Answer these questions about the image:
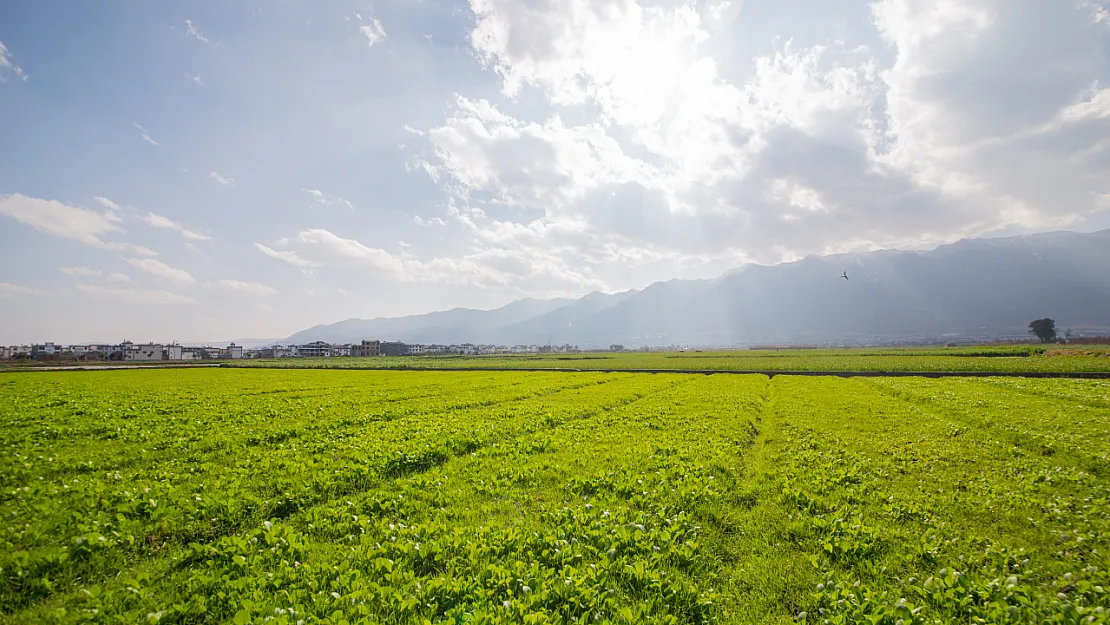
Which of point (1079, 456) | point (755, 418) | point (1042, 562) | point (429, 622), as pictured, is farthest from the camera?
point (755, 418)

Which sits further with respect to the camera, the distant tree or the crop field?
the distant tree

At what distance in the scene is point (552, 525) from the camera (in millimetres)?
9375

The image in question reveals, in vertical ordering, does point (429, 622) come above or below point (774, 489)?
above

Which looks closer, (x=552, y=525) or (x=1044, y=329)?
(x=552, y=525)

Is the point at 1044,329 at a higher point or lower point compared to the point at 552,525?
higher

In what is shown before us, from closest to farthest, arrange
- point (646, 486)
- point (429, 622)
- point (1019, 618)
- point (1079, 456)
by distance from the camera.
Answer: point (429, 622)
point (1019, 618)
point (646, 486)
point (1079, 456)

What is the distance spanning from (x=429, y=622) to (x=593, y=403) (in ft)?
80.5

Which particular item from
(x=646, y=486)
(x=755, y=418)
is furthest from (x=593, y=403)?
(x=646, y=486)

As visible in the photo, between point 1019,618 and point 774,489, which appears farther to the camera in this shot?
point 774,489

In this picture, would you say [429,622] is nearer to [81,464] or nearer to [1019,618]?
[1019,618]

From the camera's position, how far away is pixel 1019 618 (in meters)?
5.94

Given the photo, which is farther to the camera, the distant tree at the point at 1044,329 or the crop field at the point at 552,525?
the distant tree at the point at 1044,329

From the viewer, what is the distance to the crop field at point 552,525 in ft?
21.1

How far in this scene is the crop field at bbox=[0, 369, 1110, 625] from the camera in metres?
6.43
